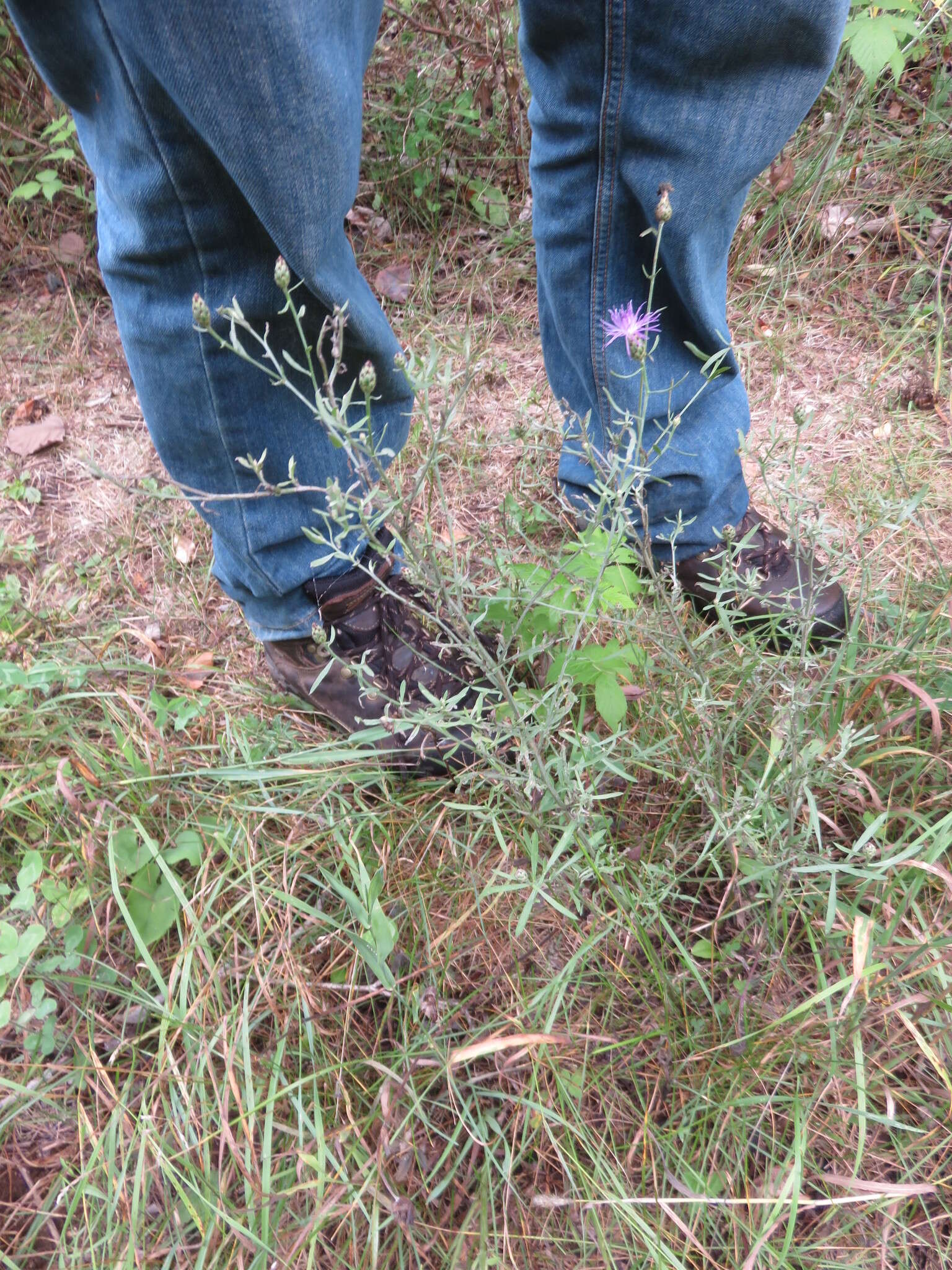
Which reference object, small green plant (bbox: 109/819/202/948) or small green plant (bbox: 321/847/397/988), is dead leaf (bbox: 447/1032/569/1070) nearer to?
small green plant (bbox: 321/847/397/988)

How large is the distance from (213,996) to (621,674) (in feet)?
2.22

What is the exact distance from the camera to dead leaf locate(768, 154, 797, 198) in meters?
2.17

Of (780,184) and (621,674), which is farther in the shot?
(780,184)

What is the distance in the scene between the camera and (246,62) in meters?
0.72

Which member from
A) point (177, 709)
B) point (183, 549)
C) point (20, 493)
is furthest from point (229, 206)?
point (20, 493)

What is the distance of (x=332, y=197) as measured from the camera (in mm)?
848

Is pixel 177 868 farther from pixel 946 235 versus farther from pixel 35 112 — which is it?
pixel 35 112

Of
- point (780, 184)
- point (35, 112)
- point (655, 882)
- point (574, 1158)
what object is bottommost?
point (574, 1158)

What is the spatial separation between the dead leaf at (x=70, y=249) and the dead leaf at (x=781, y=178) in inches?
79.2

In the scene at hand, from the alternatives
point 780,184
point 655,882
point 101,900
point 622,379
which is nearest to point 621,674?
point 655,882

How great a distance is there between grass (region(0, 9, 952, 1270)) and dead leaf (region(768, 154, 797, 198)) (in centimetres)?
122

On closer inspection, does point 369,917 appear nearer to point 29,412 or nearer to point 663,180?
point 663,180

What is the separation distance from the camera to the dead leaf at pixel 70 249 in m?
2.47

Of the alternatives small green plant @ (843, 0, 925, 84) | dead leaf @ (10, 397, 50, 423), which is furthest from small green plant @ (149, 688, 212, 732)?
small green plant @ (843, 0, 925, 84)
